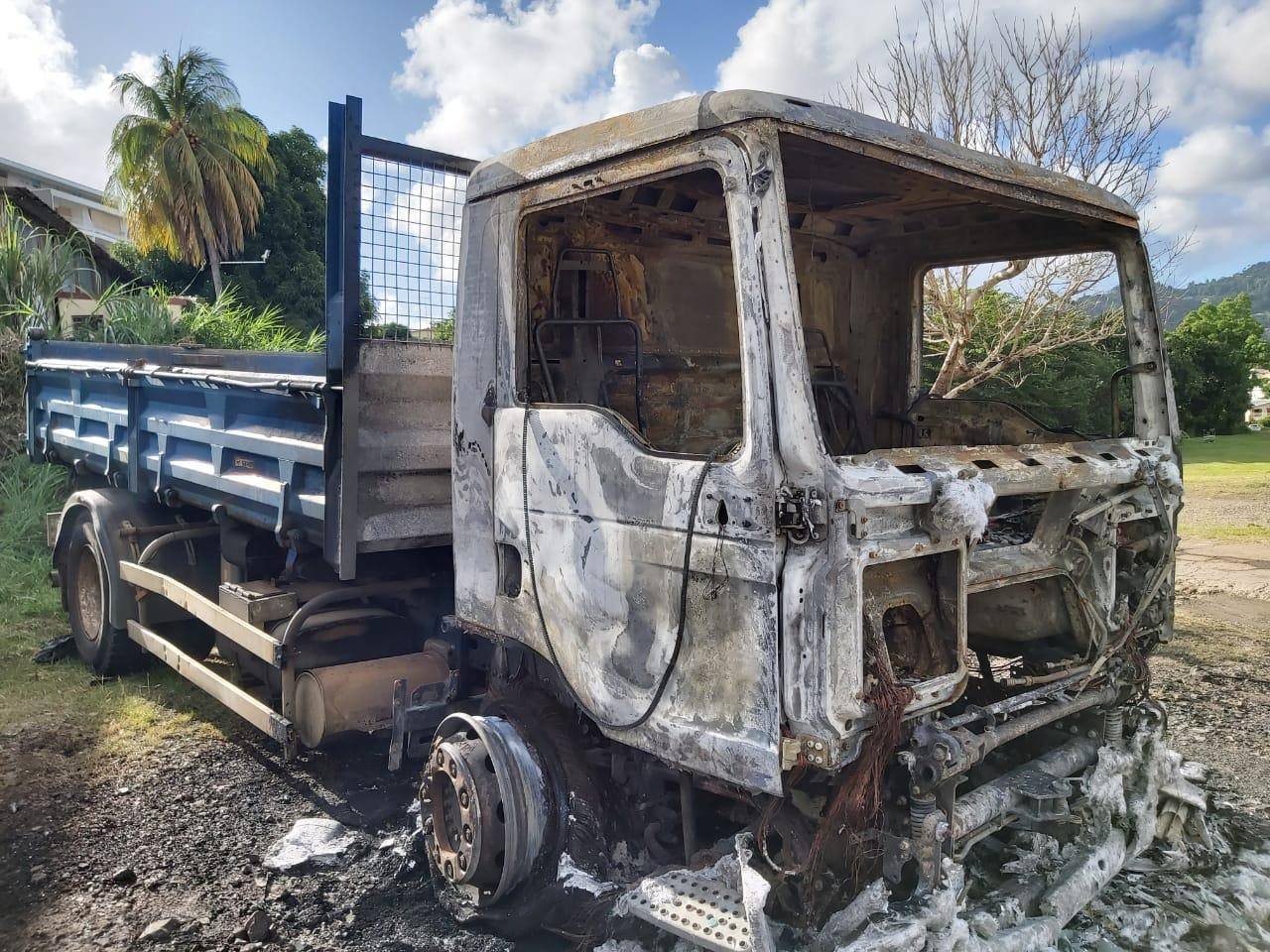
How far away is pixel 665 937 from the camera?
A: 282 cm

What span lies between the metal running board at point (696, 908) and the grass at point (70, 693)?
328 cm

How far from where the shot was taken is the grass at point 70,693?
16.5 ft

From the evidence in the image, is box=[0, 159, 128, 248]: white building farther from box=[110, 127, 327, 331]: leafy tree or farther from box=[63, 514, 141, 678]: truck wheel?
box=[63, 514, 141, 678]: truck wheel

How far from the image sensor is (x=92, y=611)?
594 cm

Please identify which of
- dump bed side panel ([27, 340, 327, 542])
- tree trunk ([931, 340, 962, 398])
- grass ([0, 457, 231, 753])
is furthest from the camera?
tree trunk ([931, 340, 962, 398])

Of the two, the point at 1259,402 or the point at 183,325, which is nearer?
the point at 183,325

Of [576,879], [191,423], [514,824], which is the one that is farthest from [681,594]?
[191,423]

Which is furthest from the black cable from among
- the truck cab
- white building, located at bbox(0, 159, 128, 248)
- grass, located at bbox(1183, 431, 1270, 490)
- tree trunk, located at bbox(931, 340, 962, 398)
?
white building, located at bbox(0, 159, 128, 248)

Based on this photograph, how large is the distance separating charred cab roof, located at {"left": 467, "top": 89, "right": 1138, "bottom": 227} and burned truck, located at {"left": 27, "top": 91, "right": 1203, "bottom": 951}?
1cm

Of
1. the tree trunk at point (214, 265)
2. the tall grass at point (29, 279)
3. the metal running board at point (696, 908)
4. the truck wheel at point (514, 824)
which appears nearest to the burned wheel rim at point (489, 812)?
the truck wheel at point (514, 824)

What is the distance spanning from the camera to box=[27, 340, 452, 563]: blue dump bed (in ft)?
11.9

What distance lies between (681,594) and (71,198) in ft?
142

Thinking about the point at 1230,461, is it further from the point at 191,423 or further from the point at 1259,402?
the point at 1259,402

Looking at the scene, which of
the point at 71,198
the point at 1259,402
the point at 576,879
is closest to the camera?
the point at 576,879
